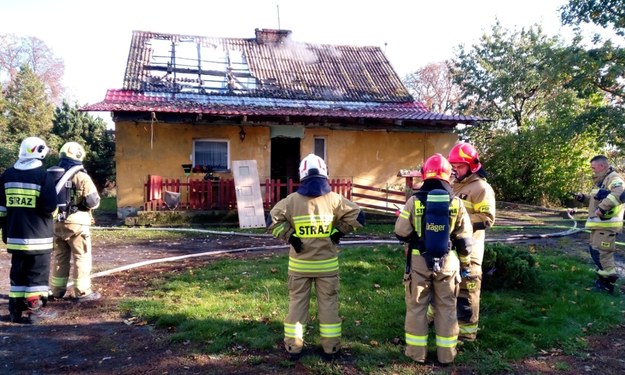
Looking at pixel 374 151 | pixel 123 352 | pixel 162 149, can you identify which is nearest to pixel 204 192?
pixel 162 149

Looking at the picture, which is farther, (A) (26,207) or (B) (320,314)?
(A) (26,207)

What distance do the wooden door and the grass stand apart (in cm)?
509

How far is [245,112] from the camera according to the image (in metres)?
12.5

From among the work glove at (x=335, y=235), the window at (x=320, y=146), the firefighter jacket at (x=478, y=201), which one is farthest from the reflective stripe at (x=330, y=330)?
the window at (x=320, y=146)

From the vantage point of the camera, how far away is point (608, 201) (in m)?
5.74

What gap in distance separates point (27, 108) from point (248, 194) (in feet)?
76.1

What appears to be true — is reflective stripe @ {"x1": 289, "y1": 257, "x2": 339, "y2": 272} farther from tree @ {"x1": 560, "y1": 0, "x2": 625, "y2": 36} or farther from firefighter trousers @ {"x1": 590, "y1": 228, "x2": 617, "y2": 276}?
tree @ {"x1": 560, "y1": 0, "x2": 625, "y2": 36}

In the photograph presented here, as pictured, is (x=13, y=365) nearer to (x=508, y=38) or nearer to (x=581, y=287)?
(x=581, y=287)

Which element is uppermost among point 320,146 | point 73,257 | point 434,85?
point 434,85

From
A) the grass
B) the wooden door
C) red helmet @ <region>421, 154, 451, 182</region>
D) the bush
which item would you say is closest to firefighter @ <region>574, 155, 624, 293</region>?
the grass

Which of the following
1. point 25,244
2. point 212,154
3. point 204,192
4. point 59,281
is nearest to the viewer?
point 25,244

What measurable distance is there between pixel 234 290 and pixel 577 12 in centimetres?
1482

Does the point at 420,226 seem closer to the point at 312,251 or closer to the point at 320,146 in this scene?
the point at 312,251

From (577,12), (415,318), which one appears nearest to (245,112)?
(415,318)
